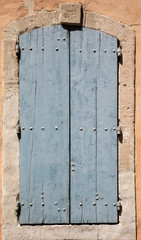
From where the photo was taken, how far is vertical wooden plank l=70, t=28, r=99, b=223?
A: 467 cm

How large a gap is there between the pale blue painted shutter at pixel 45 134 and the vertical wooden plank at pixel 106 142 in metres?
0.34

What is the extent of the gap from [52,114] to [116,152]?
2.56 ft

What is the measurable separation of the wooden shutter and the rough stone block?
4.2 inches

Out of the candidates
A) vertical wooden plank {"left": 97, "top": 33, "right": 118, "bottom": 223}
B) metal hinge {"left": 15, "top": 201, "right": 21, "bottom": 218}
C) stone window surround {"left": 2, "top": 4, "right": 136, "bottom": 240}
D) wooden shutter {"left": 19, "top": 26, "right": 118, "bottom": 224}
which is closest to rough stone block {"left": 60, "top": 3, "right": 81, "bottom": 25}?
stone window surround {"left": 2, "top": 4, "right": 136, "bottom": 240}

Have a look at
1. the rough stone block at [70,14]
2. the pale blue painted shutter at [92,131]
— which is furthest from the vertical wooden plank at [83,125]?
the rough stone block at [70,14]

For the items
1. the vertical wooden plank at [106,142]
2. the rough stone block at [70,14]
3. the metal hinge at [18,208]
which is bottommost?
the metal hinge at [18,208]

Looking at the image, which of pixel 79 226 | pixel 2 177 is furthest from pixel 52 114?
pixel 79 226

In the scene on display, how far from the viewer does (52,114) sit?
4.68 metres

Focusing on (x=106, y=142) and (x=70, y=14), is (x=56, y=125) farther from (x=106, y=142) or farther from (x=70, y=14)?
(x=70, y=14)

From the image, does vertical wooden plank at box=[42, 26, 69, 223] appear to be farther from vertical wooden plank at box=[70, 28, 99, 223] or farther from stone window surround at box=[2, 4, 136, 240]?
stone window surround at box=[2, 4, 136, 240]

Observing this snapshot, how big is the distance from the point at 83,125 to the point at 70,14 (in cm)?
117

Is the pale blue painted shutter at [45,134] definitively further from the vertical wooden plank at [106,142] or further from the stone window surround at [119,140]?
the vertical wooden plank at [106,142]

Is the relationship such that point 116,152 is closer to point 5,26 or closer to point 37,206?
point 37,206

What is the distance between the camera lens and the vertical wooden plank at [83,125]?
4.67 metres
